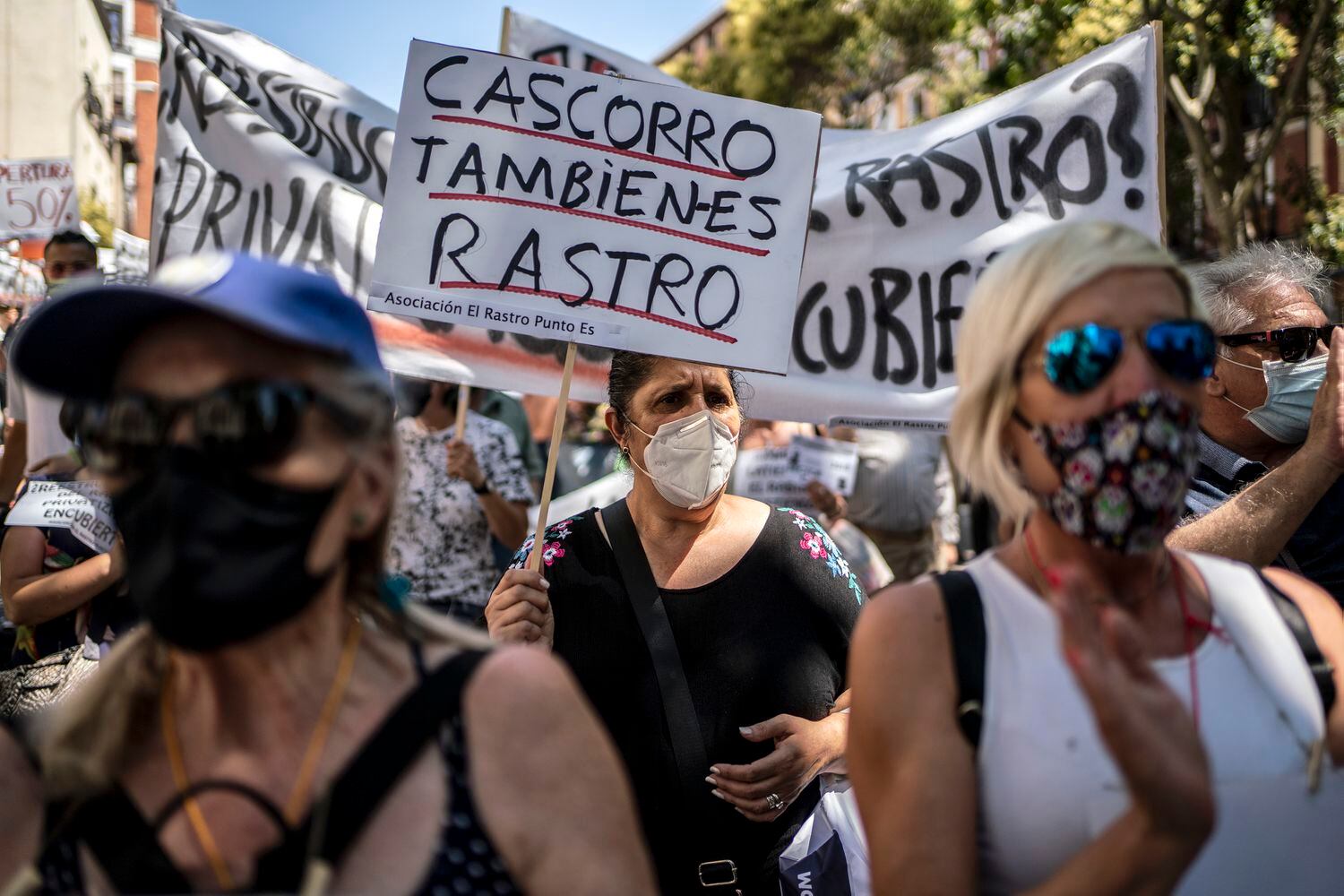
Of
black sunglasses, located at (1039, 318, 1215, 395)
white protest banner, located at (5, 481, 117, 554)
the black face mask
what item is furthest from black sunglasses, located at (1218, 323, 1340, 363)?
white protest banner, located at (5, 481, 117, 554)

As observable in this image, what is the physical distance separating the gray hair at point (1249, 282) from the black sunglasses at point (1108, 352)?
1.60 m

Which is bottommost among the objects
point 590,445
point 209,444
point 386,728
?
point 590,445

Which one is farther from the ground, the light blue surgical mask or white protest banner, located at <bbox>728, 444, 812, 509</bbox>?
the light blue surgical mask

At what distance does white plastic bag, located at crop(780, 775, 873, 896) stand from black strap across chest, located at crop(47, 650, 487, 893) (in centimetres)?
159

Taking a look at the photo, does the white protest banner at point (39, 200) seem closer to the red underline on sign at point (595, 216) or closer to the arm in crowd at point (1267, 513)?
the red underline on sign at point (595, 216)

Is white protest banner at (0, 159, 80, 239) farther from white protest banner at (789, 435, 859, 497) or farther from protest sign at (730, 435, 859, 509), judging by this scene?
white protest banner at (789, 435, 859, 497)

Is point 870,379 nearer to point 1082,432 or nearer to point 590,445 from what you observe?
point 1082,432

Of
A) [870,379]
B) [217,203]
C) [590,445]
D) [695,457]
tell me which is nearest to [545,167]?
[695,457]

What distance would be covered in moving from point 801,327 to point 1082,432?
8.87 ft

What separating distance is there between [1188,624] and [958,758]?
1.45ft

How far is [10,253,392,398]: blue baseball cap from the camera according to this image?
4.84 feet

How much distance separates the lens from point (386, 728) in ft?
4.88

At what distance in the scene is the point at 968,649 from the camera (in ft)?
5.76

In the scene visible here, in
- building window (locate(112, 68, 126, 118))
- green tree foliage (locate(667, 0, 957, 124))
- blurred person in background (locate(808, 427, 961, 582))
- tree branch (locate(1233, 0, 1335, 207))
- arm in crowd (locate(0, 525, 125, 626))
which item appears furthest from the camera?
building window (locate(112, 68, 126, 118))
